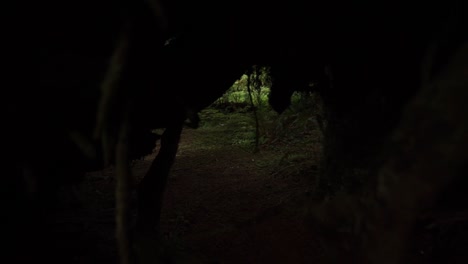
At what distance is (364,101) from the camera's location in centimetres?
264

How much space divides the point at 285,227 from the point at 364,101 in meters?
2.78

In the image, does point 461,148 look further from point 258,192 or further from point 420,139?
point 258,192

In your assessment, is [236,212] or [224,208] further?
[224,208]

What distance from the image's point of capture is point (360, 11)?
229cm

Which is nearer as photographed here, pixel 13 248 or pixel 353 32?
pixel 353 32

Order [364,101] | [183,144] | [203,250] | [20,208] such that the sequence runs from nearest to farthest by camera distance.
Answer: [364,101] → [20,208] → [203,250] → [183,144]

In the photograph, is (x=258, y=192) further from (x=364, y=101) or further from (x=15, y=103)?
(x=15, y=103)

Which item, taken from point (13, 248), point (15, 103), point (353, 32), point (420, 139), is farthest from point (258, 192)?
point (420, 139)

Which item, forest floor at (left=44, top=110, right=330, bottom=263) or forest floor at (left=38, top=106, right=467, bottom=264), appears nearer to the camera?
forest floor at (left=38, top=106, right=467, bottom=264)

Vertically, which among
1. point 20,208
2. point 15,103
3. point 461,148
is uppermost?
point 15,103

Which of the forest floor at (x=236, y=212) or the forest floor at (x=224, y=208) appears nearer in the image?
the forest floor at (x=236, y=212)

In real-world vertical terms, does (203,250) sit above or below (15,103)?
below

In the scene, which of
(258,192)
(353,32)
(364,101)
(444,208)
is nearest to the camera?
(353,32)

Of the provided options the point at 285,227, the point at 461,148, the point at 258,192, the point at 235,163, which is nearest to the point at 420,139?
the point at 461,148
